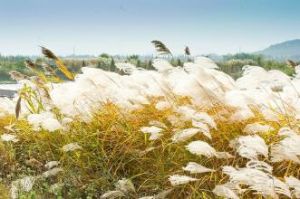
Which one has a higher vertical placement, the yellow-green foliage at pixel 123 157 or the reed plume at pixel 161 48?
the reed plume at pixel 161 48

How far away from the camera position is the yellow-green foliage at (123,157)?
4.80 metres

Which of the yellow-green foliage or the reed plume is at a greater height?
the reed plume

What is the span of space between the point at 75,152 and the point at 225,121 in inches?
56.9

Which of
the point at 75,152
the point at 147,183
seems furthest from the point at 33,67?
the point at 147,183

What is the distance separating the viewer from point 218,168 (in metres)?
4.57

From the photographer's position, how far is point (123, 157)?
5.34m

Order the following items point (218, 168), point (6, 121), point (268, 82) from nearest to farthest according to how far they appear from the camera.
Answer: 1. point (218, 168)
2. point (268, 82)
3. point (6, 121)

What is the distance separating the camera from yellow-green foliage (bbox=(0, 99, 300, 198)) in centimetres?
480

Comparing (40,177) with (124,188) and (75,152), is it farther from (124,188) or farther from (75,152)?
(124,188)

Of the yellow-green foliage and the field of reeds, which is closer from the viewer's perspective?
the field of reeds

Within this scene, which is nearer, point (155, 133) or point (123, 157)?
point (155, 133)

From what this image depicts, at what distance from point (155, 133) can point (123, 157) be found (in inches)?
22.6

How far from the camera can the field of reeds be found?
461cm

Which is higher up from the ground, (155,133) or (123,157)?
(155,133)
